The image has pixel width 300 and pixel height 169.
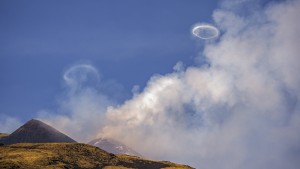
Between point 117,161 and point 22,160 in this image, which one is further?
point 117,161

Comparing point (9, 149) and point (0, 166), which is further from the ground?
point (9, 149)

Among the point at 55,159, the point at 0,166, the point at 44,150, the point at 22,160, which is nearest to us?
the point at 0,166

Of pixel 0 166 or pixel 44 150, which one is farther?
pixel 44 150

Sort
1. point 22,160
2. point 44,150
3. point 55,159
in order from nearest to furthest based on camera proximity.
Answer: point 22,160 < point 55,159 < point 44,150

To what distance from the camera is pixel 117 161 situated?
146 m

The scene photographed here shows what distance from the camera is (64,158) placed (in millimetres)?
132750

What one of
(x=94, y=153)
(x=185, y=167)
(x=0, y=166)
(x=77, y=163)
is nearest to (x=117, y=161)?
(x=94, y=153)

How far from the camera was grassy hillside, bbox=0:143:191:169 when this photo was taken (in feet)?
389

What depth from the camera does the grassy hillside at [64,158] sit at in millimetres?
118688

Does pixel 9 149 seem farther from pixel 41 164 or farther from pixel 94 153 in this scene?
pixel 94 153

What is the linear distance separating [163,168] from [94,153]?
28820mm

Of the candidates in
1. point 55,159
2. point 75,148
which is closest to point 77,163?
point 55,159

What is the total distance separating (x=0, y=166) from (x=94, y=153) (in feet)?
148

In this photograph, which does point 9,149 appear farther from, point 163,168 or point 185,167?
point 185,167
